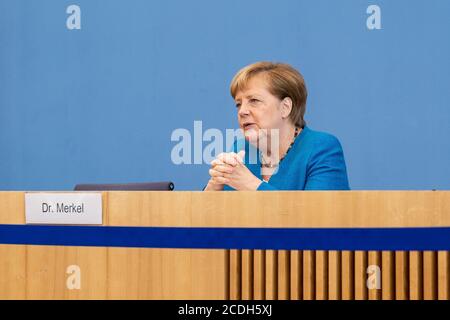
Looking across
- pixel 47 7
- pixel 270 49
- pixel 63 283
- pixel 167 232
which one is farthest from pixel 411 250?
pixel 47 7

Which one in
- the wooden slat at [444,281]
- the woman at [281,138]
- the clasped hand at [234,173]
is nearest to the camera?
the wooden slat at [444,281]

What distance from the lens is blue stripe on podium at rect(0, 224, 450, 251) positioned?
142 cm

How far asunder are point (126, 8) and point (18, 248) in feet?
7.37

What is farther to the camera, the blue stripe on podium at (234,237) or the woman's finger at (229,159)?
the woman's finger at (229,159)

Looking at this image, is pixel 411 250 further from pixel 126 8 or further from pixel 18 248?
pixel 126 8

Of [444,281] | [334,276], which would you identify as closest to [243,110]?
[334,276]

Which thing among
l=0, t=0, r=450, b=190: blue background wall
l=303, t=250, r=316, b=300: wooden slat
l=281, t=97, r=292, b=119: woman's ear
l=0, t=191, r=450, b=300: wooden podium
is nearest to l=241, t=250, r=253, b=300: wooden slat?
l=0, t=191, r=450, b=300: wooden podium

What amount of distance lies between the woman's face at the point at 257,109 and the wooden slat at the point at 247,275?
1.80 ft

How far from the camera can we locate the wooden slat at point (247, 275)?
4.85ft

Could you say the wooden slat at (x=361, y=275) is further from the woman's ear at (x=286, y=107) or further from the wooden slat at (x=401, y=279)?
the woman's ear at (x=286, y=107)

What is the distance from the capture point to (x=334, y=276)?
1.45 metres

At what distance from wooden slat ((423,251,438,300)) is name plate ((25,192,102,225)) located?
78cm

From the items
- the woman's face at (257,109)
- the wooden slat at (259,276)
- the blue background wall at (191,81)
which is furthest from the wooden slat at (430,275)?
the blue background wall at (191,81)
